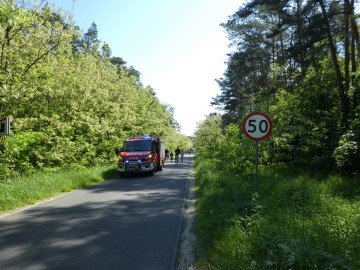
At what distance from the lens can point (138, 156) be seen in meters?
20.2

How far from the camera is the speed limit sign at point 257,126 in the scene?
28.3 ft

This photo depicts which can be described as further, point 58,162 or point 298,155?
point 58,162

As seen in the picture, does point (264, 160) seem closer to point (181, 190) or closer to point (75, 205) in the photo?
point (181, 190)

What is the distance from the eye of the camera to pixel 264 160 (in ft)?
52.0

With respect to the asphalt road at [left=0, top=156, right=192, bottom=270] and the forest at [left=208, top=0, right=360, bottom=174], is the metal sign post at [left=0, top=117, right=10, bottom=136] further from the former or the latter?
the forest at [left=208, top=0, right=360, bottom=174]

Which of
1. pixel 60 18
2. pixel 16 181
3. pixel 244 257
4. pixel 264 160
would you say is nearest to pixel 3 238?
pixel 244 257

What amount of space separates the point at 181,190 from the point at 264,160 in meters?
4.45

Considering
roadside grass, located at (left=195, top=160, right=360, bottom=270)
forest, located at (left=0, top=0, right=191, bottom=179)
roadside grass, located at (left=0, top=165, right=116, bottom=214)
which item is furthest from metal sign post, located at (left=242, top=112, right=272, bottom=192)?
roadside grass, located at (left=0, top=165, right=116, bottom=214)

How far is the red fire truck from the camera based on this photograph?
2002 centimetres

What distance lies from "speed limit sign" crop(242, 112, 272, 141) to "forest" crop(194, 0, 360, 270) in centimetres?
154

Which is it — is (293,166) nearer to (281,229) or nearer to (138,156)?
(138,156)

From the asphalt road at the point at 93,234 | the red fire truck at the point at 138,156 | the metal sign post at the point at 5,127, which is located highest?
the metal sign post at the point at 5,127

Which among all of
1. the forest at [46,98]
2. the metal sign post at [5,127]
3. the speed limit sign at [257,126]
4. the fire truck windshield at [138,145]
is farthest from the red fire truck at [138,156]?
the speed limit sign at [257,126]

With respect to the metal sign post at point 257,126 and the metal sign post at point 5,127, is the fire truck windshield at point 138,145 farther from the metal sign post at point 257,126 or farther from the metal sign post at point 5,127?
the metal sign post at point 257,126
